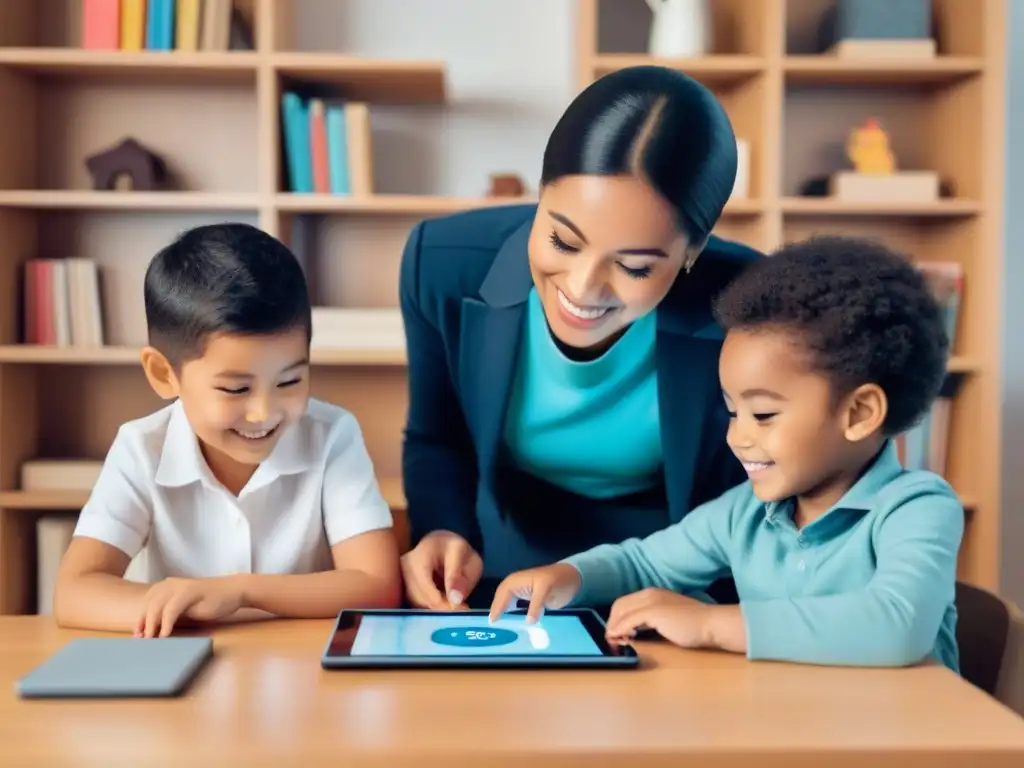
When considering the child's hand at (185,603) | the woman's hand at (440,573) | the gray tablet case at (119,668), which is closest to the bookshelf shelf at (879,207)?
the woman's hand at (440,573)

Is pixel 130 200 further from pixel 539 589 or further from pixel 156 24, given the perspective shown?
pixel 539 589

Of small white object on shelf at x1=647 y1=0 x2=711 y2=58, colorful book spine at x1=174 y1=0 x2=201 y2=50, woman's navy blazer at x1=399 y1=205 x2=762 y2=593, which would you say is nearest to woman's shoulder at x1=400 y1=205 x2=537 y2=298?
woman's navy blazer at x1=399 y1=205 x2=762 y2=593

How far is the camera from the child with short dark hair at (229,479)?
3.15ft

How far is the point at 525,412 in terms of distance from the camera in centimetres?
124

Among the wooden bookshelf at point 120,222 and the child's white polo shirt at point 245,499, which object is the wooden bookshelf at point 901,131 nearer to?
the wooden bookshelf at point 120,222

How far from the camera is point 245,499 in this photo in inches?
45.1

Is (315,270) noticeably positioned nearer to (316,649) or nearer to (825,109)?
(825,109)

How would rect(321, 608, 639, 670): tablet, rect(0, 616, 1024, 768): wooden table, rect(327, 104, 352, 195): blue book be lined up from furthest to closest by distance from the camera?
rect(327, 104, 352, 195): blue book < rect(321, 608, 639, 670): tablet < rect(0, 616, 1024, 768): wooden table

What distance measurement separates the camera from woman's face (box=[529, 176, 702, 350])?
91cm

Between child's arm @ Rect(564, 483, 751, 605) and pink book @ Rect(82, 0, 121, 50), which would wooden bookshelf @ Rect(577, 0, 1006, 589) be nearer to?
pink book @ Rect(82, 0, 121, 50)

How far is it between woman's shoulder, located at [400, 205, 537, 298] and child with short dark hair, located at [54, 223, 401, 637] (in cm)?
21

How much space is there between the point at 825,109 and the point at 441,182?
1086 mm

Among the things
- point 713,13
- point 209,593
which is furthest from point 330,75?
point 209,593

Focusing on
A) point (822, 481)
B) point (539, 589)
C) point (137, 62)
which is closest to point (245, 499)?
point (539, 589)
